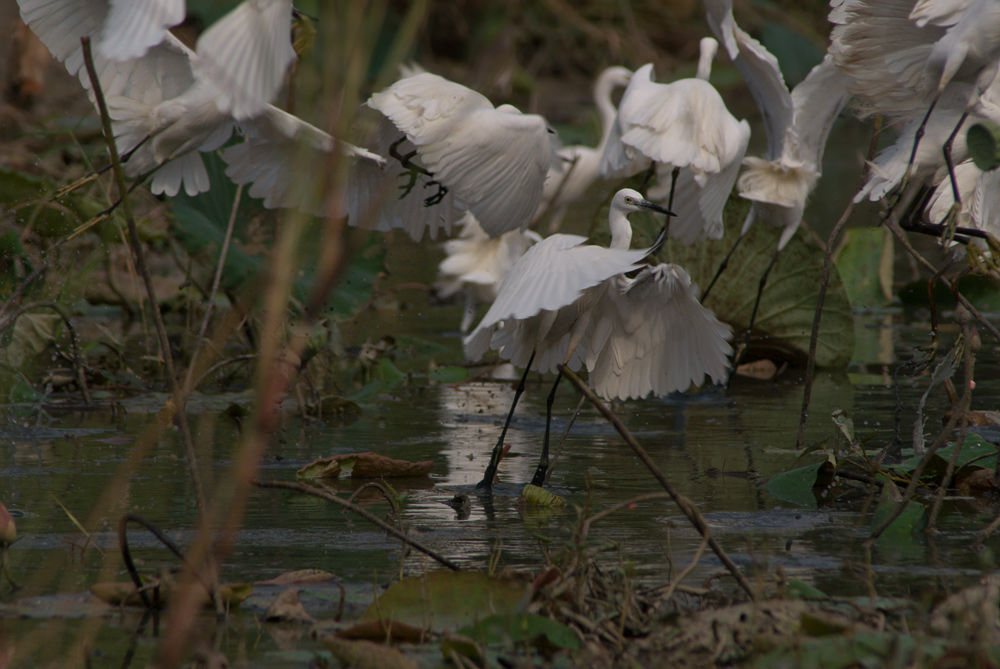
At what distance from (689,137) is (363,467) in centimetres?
170

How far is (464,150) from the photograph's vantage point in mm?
3291

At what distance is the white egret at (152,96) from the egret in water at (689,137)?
4.56 ft

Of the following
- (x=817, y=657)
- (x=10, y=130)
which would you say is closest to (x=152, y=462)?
(x=817, y=657)

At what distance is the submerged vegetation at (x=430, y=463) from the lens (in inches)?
68.0

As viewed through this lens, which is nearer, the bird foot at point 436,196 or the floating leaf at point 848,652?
the floating leaf at point 848,652

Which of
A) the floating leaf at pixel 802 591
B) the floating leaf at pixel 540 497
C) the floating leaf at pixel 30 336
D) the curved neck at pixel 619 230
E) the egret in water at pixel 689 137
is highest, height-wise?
the egret in water at pixel 689 137

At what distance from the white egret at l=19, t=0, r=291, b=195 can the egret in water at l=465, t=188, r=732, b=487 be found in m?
0.87

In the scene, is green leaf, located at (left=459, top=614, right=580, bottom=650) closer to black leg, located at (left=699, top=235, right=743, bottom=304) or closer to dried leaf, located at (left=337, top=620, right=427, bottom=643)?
dried leaf, located at (left=337, top=620, right=427, bottom=643)

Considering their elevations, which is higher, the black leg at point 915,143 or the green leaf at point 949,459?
the black leg at point 915,143

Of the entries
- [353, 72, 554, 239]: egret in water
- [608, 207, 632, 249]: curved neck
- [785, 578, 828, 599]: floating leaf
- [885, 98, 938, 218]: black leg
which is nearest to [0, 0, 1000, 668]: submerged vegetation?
[785, 578, 828, 599]: floating leaf

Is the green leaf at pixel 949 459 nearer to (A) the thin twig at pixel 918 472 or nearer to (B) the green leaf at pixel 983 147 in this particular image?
(A) the thin twig at pixel 918 472

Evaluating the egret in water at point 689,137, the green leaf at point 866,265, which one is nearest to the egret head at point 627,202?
the egret in water at point 689,137

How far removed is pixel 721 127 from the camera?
3.95 metres

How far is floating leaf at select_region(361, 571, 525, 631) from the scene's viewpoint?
1932mm
